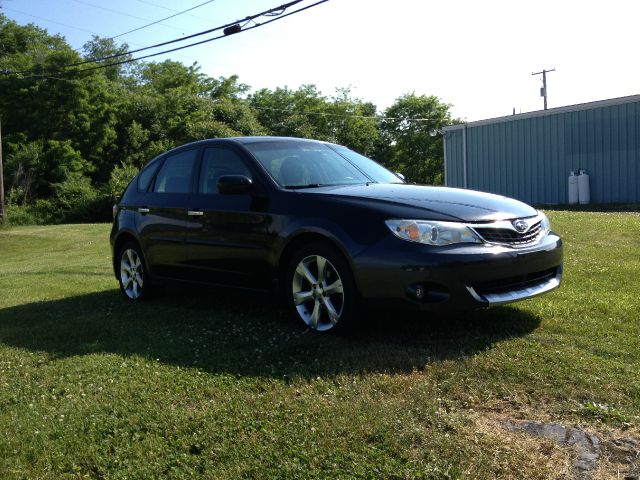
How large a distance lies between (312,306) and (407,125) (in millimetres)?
52262

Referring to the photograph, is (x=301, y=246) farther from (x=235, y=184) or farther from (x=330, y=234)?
(x=235, y=184)

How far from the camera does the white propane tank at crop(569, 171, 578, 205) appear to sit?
72.6 feet

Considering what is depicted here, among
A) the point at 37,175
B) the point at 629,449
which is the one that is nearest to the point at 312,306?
the point at 629,449

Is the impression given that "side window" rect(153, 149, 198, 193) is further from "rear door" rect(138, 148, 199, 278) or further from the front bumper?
the front bumper

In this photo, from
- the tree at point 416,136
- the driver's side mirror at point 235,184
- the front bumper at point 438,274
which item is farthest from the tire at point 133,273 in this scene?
the tree at point 416,136

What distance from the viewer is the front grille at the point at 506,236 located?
4423 millimetres

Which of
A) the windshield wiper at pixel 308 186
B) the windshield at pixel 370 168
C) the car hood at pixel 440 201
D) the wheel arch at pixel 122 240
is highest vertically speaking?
the windshield at pixel 370 168

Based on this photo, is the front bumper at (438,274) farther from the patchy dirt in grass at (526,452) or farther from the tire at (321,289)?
the patchy dirt in grass at (526,452)

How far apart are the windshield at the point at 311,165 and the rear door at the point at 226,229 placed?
206 mm

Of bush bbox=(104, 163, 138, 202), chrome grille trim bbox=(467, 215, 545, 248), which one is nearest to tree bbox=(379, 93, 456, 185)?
bush bbox=(104, 163, 138, 202)

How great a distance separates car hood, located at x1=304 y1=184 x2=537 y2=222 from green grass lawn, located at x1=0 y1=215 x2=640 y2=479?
786mm

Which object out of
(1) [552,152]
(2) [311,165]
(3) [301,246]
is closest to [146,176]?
(2) [311,165]

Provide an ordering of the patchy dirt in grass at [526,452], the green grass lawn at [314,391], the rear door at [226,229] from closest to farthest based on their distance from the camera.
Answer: the patchy dirt in grass at [526,452], the green grass lawn at [314,391], the rear door at [226,229]

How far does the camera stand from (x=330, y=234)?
4645 millimetres
